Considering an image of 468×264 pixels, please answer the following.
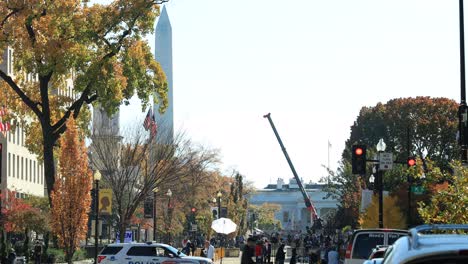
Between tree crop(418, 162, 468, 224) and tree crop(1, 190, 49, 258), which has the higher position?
tree crop(1, 190, 49, 258)

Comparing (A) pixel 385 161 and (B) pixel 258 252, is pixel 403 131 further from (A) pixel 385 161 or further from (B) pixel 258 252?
(A) pixel 385 161

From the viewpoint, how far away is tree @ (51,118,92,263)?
1863 inches

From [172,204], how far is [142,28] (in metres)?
42.6

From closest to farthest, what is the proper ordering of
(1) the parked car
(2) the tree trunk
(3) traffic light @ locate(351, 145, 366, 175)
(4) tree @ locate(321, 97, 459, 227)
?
1. (1) the parked car
2. (3) traffic light @ locate(351, 145, 366, 175)
3. (2) the tree trunk
4. (4) tree @ locate(321, 97, 459, 227)

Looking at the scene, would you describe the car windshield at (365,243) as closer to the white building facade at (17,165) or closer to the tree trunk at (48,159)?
the tree trunk at (48,159)

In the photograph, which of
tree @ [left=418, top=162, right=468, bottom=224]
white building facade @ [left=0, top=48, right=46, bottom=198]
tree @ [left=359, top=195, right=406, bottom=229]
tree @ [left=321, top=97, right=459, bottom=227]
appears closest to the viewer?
tree @ [left=418, top=162, right=468, bottom=224]

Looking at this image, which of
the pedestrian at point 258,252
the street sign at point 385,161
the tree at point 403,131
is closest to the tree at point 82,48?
the pedestrian at point 258,252

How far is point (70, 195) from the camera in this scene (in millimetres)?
47500

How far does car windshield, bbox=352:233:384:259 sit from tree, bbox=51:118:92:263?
81.2ft

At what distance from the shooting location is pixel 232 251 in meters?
84.8

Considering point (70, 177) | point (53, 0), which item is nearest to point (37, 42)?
point (53, 0)

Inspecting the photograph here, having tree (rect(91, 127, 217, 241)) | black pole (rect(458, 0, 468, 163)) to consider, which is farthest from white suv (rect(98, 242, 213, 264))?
tree (rect(91, 127, 217, 241))

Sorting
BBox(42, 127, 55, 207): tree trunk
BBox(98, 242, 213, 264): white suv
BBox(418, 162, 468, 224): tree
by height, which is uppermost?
BBox(42, 127, 55, 207): tree trunk

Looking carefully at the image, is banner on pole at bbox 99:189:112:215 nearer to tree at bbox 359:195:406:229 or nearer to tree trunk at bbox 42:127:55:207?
tree trunk at bbox 42:127:55:207
